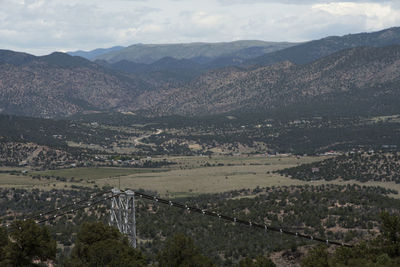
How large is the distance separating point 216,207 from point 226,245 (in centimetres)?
1894

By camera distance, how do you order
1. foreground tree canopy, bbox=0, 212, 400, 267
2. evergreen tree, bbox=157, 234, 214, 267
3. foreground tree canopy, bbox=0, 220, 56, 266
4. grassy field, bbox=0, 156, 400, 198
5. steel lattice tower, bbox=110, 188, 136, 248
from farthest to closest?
1. grassy field, bbox=0, 156, 400, 198
2. steel lattice tower, bbox=110, 188, 136, 248
3. foreground tree canopy, bbox=0, 220, 56, 266
4. evergreen tree, bbox=157, 234, 214, 267
5. foreground tree canopy, bbox=0, 212, 400, 267

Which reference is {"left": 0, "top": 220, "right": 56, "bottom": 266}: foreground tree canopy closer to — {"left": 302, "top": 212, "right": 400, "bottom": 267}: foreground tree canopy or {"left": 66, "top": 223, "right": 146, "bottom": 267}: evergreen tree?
{"left": 66, "top": 223, "right": 146, "bottom": 267}: evergreen tree

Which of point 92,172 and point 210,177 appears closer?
point 210,177

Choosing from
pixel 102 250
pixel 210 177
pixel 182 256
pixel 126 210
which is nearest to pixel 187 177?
pixel 210 177

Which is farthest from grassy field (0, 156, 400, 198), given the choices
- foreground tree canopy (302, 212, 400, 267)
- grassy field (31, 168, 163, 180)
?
foreground tree canopy (302, 212, 400, 267)

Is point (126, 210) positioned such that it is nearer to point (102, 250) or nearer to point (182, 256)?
point (102, 250)

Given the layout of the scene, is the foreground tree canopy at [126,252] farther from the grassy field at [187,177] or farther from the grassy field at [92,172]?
the grassy field at [92,172]

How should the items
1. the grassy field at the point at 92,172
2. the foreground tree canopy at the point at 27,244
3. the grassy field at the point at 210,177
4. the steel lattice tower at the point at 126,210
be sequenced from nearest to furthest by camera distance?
the foreground tree canopy at the point at 27,244 < the steel lattice tower at the point at 126,210 < the grassy field at the point at 210,177 < the grassy field at the point at 92,172

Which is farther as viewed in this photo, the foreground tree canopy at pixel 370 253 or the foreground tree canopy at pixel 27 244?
the foreground tree canopy at pixel 27 244

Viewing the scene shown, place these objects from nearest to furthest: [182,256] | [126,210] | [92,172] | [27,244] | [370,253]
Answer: [182,256]
[370,253]
[27,244]
[126,210]
[92,172]

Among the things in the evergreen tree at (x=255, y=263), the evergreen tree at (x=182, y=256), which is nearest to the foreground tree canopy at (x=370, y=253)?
the evergreen tree at (x=255, y=263)

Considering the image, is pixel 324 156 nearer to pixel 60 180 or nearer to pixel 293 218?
pixel 60 180

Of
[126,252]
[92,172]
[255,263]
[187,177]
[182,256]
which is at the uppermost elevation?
[126,252]

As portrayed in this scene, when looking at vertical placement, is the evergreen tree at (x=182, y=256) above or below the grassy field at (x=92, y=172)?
above
